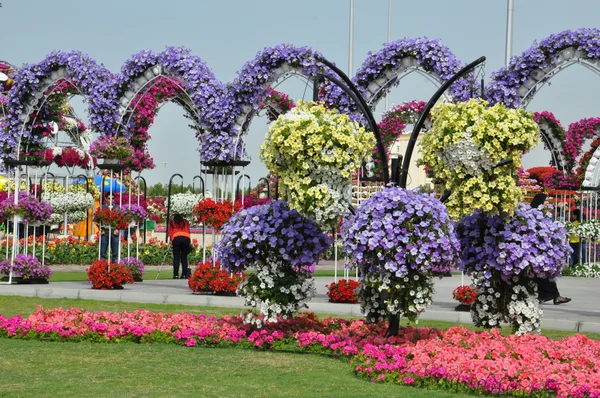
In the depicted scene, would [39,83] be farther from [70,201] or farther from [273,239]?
[273,239]

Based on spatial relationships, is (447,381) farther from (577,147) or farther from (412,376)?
(577,147)

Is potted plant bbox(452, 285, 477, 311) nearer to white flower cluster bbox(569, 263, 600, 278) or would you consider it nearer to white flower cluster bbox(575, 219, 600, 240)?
white flower cluster bbox(575, 219, 600, 240)

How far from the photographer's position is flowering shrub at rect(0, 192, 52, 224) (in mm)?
19891

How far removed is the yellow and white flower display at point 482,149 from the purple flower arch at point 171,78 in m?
8.05

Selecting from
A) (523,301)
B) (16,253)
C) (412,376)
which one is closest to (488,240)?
(523,301)

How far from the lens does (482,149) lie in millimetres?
10344

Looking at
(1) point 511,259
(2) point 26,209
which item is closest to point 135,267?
(2) point 26,209

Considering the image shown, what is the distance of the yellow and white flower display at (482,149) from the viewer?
10344 mm

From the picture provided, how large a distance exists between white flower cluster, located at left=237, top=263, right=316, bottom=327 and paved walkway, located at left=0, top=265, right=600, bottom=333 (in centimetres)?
387

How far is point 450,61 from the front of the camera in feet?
52.8

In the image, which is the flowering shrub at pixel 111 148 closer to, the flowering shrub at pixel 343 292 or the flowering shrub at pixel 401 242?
the flowering shrub at pixel 343 292

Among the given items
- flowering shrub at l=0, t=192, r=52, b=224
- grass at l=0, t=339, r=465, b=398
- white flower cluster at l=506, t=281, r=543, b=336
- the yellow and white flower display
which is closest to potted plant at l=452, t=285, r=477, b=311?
white flower cluster at l=506, t=281, r=543, b=336

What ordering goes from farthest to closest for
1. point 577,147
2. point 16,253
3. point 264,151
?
point 577,147
point 16,253
point 264,151

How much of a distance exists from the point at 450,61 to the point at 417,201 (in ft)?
21.7
